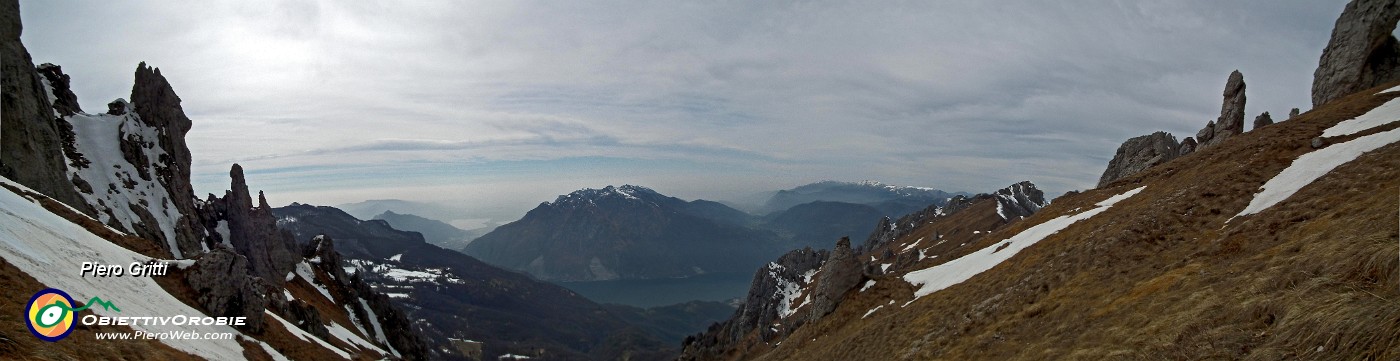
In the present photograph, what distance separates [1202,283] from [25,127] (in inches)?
3351

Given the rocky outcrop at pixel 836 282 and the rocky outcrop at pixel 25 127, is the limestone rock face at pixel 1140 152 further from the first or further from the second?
the rocky outcrop at pixel 25 127

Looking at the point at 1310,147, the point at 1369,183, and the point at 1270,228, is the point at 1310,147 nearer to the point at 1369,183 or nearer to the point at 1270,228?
the point at 1369,183

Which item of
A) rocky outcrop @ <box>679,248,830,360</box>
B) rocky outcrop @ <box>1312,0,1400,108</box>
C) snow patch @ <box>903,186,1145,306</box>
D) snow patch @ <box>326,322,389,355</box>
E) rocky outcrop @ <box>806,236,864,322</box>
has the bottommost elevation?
rocky outcrop @ <box>679,248,830,360</box>

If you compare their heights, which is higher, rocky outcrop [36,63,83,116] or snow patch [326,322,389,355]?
rocky outcrop [36,63,83,116]

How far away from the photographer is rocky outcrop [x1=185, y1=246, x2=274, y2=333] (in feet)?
124

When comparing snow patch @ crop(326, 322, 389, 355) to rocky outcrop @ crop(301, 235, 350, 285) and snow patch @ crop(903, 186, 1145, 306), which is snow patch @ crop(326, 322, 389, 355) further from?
snow patch @ crop(903, 186, 1145, 306)

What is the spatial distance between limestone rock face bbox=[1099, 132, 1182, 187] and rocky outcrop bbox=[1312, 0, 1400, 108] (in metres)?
19.9

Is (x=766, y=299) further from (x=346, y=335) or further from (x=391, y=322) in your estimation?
(x=346, y=335)

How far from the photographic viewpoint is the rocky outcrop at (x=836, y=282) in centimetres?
4997

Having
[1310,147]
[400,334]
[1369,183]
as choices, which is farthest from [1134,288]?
[400,334]

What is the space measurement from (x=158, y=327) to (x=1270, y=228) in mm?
50389

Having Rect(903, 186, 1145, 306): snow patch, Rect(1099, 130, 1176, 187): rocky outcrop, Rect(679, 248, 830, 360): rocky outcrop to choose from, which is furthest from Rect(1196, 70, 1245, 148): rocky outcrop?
Rect(679, 248, 830, 360): rocky outcrop

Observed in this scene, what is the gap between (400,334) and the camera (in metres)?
95.2

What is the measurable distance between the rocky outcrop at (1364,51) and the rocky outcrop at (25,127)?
12008 cm
